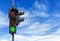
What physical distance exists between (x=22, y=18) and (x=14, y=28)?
939mm

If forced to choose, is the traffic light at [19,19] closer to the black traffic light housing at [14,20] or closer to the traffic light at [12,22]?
the black traffic light housing at [14,20]

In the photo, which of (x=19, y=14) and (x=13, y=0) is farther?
(x=13, y=0)

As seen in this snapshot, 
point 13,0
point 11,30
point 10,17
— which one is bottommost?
point 11,30

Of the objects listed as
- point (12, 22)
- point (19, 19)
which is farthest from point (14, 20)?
point (19, 19)

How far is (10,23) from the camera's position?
12508mm

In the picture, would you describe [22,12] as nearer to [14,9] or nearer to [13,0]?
[14,9]

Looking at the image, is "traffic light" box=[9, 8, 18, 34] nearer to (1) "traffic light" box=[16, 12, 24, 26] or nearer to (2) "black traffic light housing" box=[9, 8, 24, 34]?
(2) "black traffic light housing" box=[9, 8, 24, 34]

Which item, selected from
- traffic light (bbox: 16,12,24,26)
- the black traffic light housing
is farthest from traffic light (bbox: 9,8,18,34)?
traffic light (bbox: 16,12,24,26)

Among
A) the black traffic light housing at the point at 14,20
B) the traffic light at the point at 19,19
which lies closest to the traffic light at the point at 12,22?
the black traffic light housing at the point at 14,20

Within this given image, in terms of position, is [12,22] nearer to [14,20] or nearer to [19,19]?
[14,20]

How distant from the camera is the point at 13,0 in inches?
557

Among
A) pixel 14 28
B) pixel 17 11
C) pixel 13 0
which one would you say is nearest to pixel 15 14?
pixel 17 11

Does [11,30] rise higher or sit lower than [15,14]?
lower

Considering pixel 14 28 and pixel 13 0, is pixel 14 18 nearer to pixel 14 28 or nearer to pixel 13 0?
pixel 14 28
